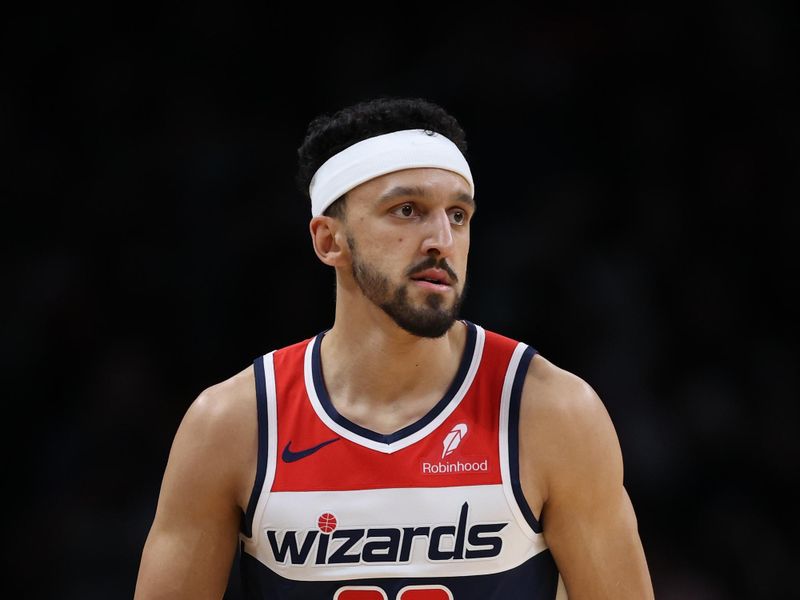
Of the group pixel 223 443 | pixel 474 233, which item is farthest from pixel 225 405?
pixel 474 233

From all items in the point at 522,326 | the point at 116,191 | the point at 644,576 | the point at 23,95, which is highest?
the point at 23,95

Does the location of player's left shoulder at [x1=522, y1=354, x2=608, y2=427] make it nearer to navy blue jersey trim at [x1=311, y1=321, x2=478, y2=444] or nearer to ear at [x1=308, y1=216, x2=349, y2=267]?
navy blue jersey trim at [x1=311, y1=321, x2=478, y2=444]

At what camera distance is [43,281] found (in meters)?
7.57

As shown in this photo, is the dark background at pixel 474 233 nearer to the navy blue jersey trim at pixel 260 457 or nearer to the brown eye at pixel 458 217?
the navy blue jersey trim at pixel 260 457

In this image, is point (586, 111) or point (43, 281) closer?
point (43, 281)

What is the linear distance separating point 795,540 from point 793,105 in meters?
2.89

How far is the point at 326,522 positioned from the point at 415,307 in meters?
0.71

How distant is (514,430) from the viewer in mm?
3824

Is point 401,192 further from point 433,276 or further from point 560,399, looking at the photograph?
point 560,399

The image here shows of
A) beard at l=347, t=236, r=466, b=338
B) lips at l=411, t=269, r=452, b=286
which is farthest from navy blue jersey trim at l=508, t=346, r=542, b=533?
lips at l=411, t=269, r=452, b=286

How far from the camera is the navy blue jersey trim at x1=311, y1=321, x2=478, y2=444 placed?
153 inches

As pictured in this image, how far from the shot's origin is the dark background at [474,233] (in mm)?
7125

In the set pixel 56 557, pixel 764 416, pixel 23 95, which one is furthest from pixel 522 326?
pixel 23 95

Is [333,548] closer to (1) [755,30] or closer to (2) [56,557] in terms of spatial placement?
(2) [56,557]
